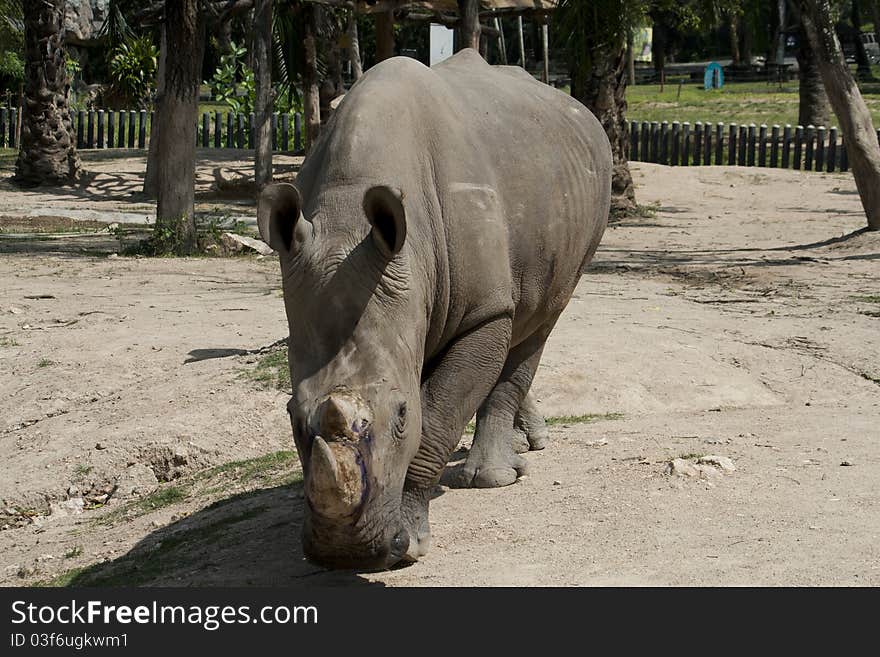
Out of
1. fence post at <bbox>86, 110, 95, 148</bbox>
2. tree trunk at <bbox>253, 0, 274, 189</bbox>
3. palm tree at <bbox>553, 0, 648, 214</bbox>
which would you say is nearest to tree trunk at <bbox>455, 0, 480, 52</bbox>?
palm tree at <bbox>553, 0, 648, 214</bbox>

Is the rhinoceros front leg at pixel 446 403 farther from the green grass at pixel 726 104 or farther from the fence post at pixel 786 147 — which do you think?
the green grass at pixel 726 104

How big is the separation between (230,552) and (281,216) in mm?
1881

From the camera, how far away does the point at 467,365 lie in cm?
556

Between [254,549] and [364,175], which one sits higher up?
[364,175]

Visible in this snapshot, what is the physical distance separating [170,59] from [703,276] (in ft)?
20.7

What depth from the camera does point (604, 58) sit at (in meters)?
19.2

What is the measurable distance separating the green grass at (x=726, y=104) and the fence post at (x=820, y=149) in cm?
779

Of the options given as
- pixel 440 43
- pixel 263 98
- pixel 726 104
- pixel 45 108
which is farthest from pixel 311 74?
pixel 726 104

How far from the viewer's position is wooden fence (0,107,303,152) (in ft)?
97.3

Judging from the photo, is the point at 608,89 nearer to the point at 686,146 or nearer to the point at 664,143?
the point at 686,146

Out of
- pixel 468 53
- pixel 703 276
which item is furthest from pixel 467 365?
pixel 703 276

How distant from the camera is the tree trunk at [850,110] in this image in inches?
626

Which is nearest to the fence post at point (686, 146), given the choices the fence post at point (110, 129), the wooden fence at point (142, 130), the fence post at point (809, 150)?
the fence post at point (809, 150)

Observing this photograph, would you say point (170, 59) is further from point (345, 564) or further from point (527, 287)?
point (345, 564)
